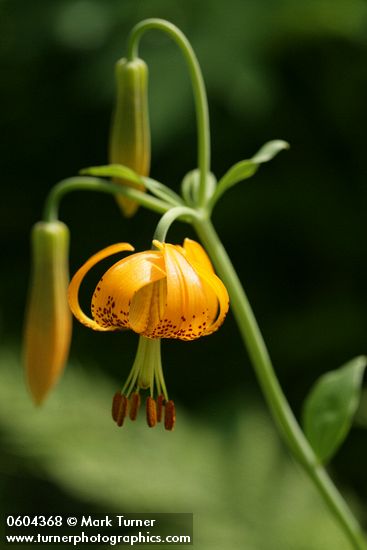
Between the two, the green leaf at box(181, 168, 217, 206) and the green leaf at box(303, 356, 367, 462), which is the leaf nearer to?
the green leaf at box(303, 356, 367, 462)

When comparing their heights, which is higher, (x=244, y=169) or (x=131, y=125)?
(x=131, y=125)

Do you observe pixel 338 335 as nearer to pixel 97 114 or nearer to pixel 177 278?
pixel 97 114

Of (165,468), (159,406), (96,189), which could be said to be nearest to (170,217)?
(96,189)

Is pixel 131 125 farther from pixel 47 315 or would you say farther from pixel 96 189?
pixel 47 315

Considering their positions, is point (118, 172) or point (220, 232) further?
point (220, 232)

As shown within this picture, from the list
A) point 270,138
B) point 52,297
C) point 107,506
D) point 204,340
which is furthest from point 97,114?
point 52,297
